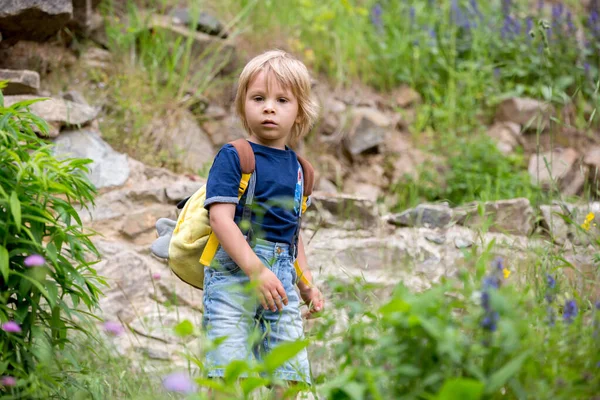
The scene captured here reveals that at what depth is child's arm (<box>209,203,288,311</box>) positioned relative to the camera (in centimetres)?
229

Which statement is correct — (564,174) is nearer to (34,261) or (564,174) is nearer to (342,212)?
(342,212)

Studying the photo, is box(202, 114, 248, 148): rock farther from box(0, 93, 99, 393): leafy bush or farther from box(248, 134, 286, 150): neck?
box(0, 93, 99, 393): leafy bush

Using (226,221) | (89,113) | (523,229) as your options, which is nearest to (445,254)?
(523,229)

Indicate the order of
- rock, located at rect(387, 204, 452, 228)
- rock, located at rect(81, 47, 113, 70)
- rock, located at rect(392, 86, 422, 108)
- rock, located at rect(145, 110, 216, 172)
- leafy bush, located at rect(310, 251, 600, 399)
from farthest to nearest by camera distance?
rock, located at rect(392, 86, 422, 108) < rock, located at rect(81, 47, 113, 70) < rock, located at rect(145, 110, 216, 172) < rock, located at rect(387, 204, 452, 228) < leafy bush, located at rect(310, 251, 600, 399)

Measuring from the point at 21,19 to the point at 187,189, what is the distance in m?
1.48

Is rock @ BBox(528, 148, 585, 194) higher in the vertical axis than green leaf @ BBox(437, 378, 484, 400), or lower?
lower

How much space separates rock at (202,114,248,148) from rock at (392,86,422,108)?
1733mm

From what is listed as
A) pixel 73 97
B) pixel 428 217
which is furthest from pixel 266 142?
pixel 73 97

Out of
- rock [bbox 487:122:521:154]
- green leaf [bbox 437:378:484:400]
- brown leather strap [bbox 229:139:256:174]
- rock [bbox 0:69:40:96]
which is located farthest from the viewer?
rock [bbox 487:122:521:154]

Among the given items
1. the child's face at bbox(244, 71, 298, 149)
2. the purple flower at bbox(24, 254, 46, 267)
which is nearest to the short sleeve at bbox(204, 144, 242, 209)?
the child's face at bbox(244, 71, 298, 149)

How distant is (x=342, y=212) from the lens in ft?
13.7

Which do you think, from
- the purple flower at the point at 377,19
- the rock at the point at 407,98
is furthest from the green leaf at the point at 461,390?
the purple flower at the point at 377,19

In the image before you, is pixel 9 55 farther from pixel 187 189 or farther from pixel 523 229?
pixel 523 229

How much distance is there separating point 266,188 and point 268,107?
0.30 metres
